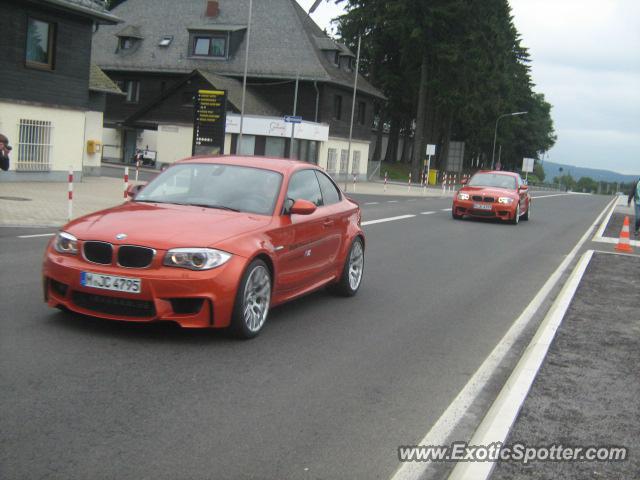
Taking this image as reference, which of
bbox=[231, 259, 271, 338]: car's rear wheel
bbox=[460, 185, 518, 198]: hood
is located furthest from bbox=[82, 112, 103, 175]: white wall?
bbox=[231, 259, 271, 338]: car's rear wheel

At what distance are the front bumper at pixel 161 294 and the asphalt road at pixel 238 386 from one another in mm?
226

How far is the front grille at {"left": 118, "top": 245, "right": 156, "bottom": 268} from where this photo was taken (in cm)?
630

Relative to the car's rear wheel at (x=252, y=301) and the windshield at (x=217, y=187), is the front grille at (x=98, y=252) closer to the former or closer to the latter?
the car's rear wheel at (x=252, y=301)

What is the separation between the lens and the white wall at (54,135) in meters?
25.5

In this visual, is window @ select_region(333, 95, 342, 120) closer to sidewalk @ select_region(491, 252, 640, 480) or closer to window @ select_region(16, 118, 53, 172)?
window @ select_region(16, 118, 53, 172)

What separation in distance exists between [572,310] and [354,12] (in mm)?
49312

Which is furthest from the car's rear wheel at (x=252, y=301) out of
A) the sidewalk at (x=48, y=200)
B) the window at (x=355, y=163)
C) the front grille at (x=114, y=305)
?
the window at (x=355, y=163)

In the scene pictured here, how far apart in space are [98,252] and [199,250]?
81 cm

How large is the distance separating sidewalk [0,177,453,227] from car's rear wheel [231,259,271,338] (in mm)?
9112

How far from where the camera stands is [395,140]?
240ft

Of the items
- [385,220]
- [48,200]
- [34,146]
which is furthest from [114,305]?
[34,146]

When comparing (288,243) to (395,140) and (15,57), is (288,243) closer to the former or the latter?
(15,57)

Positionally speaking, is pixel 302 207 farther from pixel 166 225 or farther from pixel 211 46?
pixel 211 46

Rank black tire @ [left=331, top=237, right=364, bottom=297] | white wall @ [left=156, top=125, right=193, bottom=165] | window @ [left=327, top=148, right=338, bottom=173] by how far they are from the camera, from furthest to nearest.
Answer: window @ [left=327, top=148, right=338, bottom=173], white wall @ [left=156, top=125, right=193, bottom=165], black tire @ [left=331, top=237, right=364, bottom=297]
